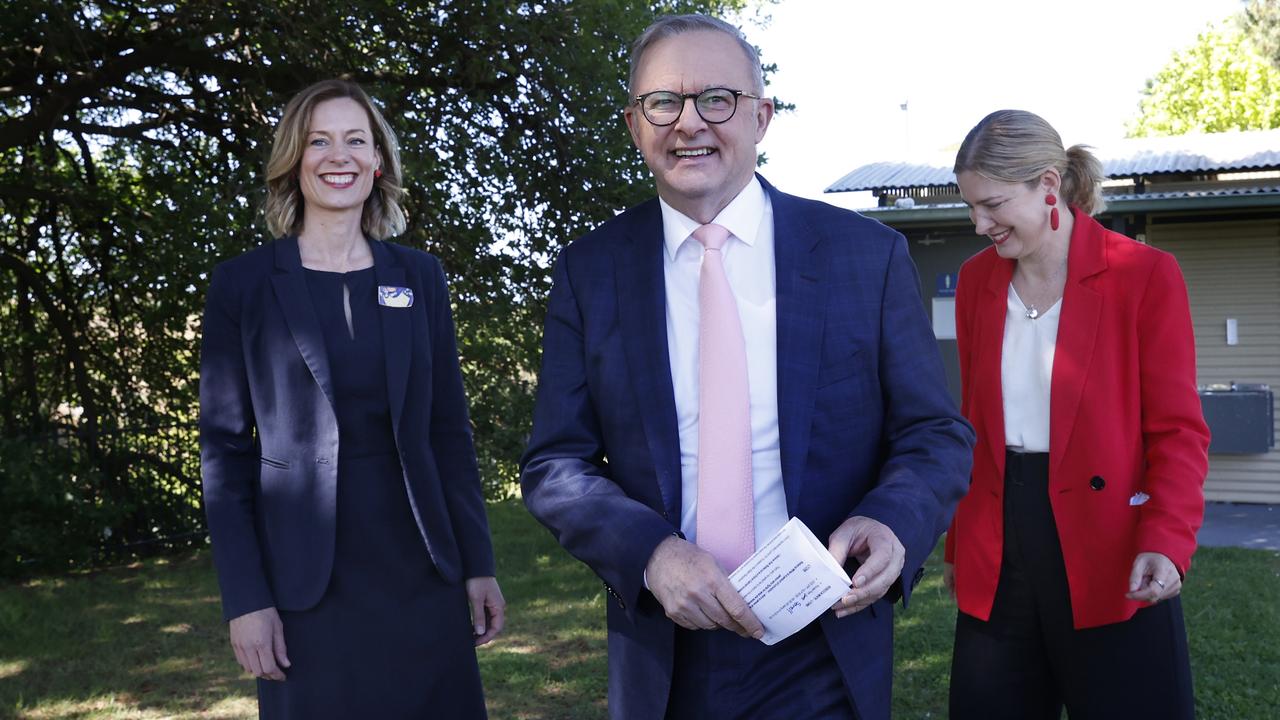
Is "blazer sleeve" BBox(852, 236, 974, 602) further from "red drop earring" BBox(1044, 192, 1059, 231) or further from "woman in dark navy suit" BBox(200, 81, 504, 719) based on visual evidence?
"woman in dark navy suit" BBox(200, 81, 504, 719)

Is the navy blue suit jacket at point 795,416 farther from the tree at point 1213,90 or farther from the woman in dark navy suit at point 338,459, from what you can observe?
the tree at point 1213,90

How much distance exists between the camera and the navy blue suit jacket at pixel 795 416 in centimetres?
214

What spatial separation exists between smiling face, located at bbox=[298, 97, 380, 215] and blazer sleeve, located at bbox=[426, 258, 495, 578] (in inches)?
12.7

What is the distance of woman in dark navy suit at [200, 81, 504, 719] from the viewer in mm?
2984

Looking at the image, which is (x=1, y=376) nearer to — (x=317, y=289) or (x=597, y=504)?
(x=317, y=289)

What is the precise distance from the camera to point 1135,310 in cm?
300

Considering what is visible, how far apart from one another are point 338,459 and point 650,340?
45.9 inches

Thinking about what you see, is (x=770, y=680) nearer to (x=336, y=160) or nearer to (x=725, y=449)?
(x=725, y=449)

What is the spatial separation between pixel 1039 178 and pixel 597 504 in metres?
1.72

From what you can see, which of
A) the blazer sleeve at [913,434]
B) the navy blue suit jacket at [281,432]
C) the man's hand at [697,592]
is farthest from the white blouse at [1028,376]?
the navy blue suit jacket at [281,432]

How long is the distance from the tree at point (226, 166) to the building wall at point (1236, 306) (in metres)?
6.67

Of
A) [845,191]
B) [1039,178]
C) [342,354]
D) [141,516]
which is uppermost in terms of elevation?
[845,191]

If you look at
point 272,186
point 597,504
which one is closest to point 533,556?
point 272,186

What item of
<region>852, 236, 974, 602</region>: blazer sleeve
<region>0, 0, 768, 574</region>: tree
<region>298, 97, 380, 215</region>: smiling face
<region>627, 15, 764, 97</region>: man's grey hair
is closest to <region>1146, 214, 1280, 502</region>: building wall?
<region>0, 0, 768, 574</region>: tree
